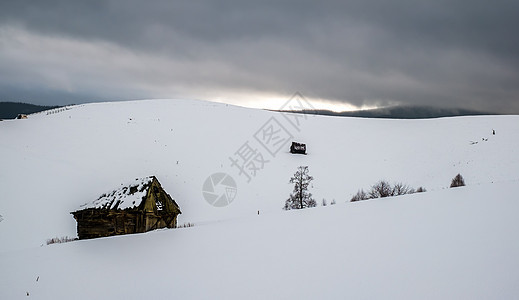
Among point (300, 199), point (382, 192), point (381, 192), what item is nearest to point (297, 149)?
point (300, 199)

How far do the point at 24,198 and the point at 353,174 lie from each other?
30083 mm

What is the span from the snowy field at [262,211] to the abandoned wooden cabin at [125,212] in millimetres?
1207

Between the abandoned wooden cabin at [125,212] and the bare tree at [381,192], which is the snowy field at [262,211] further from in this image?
the bare tree at [381,192]

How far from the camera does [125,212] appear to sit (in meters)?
14.2

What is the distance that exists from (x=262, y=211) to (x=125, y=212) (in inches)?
564

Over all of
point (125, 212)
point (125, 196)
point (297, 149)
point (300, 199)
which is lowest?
point (300, 199)

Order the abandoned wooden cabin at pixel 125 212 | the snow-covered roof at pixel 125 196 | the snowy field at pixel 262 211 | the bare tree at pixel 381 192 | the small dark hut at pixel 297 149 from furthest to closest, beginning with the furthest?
the small dark hut at pixel 297 149, the bare tree at pixel 381 192, the snow-covered roof at pixel 125 196, the abandoned wooden cabin at pixel 125 212, the snowy field at pixel 262 211

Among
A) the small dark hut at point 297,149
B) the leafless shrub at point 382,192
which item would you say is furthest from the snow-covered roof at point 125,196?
the small dark hut at point 297,149

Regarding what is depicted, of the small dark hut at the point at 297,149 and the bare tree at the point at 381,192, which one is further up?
the small dark hut at the point at 297,149

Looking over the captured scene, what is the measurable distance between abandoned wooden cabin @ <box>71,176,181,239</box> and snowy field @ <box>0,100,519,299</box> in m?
1.21

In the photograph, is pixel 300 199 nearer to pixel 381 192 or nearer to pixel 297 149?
pixel 381 192

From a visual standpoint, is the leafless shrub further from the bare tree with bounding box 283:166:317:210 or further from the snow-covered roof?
the snow-covered roof

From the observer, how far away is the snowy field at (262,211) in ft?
19.0

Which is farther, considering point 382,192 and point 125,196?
point 382,192
